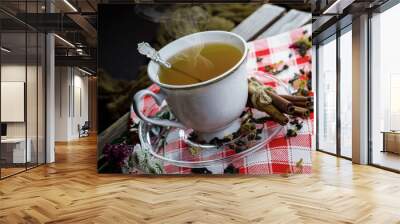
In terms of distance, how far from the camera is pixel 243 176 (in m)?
5.68

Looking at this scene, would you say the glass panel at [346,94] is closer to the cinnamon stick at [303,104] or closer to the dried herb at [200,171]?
the cinnamon stick at [303,104]

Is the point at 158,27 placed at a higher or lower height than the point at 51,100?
higher

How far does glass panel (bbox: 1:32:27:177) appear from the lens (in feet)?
18.5

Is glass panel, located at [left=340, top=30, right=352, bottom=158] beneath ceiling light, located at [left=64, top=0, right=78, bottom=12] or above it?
beneath

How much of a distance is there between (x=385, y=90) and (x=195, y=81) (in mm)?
3508

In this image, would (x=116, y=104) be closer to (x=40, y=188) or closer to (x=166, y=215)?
(x=40, y=188)

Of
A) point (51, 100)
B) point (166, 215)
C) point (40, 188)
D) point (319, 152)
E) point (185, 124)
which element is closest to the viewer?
point (166, 215)

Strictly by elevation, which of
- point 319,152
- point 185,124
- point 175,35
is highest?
point 175,35

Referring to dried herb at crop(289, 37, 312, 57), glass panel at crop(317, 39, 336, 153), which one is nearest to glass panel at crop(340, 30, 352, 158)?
glass panel at crop(317, 39, 336, 153)

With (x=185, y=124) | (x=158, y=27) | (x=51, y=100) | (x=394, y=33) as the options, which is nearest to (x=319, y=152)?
(x=394, y=33)

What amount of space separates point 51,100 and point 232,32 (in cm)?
393

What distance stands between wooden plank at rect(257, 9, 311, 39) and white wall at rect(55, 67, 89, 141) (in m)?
10.4

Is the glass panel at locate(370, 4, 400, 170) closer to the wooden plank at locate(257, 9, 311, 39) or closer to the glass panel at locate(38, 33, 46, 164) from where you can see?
the wooden plank at locate(257, 9, 311, 39)

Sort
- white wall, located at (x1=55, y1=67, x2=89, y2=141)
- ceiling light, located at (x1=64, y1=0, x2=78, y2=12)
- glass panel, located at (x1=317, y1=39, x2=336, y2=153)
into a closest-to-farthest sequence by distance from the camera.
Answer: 1. ceiling light, located at (x1=64, y1=0, x2=78, y2=12)
2. glass panel, located at (x1=317, y1=39, x2=336, y2=153)
3. white wall, located at (x1=55, y1=67, x2=89, y2=141)
